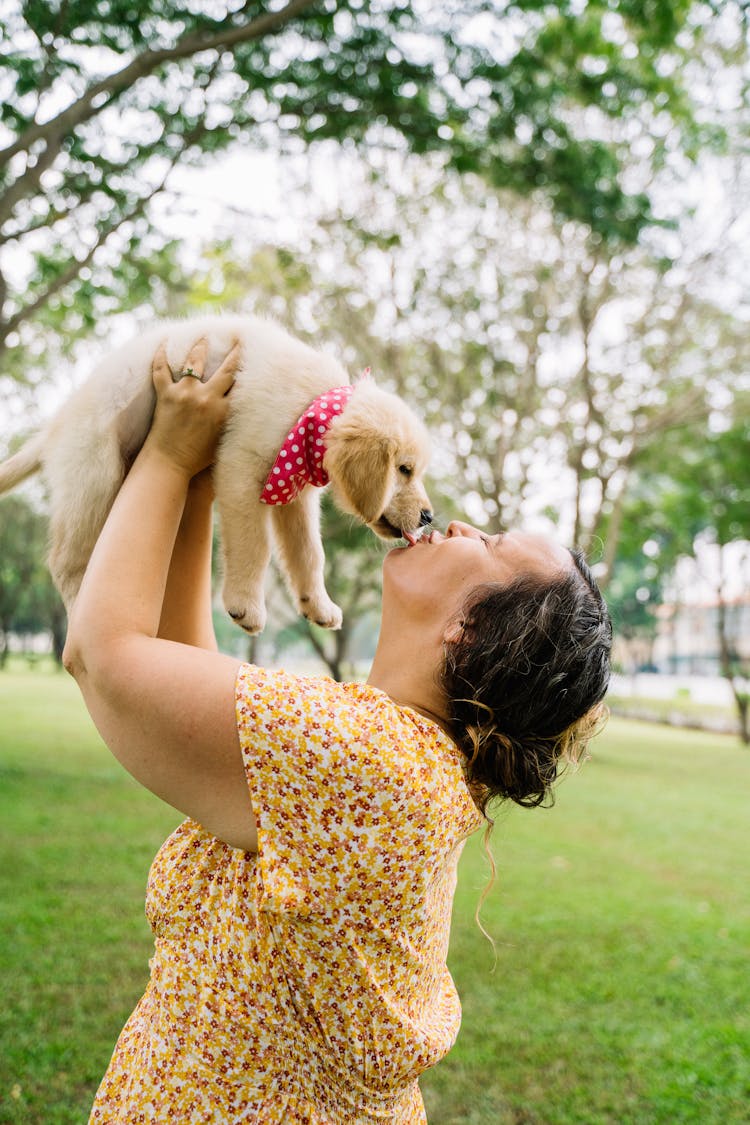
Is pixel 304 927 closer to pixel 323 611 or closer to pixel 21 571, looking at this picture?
pixel 323 611

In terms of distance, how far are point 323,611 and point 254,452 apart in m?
0.48

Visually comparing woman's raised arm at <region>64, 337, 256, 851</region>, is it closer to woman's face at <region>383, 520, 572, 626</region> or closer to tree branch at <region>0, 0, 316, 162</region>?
woman's face at <region>383, 520, 572, 626</region>

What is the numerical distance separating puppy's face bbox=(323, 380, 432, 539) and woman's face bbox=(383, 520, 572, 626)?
1.38 feet

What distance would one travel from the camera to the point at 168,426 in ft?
5.89

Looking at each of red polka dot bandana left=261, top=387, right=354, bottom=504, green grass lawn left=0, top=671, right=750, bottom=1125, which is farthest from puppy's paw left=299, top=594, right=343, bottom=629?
green grass lawn left=0, top=671, right=750, bottom=1125

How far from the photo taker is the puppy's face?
89.6 inches

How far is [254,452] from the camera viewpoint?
2.05 m

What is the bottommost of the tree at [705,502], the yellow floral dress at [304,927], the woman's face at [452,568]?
the yellow floral dress at [304,927]

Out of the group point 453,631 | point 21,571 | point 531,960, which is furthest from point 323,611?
point 21,571

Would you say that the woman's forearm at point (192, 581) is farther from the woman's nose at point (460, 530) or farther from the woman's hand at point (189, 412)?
the woman's nose at point (460, 530)

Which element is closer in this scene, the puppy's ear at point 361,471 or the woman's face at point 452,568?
the woman's face at point 452,568

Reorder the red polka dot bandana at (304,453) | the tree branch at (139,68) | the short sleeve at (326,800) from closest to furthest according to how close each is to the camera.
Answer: the short sleeve at (326,800)
the red polka dot bandana at (304,453)
the tree branch at (139,68)

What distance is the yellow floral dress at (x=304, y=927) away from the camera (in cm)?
147

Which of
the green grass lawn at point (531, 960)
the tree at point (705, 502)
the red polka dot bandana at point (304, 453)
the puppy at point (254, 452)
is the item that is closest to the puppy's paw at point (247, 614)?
the puppy at point (254, 452)
